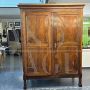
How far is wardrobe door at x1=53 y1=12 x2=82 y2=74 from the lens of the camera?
5453mm

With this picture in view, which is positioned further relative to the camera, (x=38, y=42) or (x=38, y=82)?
(x=38, y=82)

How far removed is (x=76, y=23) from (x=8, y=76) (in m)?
2.73

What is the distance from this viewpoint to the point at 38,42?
5453mm

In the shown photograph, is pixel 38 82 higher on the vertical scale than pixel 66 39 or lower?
lower

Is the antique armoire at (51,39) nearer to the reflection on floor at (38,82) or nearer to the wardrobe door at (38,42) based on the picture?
the wardrobe door at (38,42)

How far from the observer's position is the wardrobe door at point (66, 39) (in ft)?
17.9

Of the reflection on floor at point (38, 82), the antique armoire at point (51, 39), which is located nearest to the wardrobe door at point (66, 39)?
the antique armoire at point (51, 39)

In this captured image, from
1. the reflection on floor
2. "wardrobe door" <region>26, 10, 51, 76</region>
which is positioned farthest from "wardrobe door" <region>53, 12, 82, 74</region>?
the reflection on floor

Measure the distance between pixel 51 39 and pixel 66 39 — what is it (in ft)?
1.23

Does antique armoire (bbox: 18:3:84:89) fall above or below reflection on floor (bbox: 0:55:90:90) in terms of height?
above

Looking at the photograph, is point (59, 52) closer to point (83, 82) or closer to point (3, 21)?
point (83, 82)

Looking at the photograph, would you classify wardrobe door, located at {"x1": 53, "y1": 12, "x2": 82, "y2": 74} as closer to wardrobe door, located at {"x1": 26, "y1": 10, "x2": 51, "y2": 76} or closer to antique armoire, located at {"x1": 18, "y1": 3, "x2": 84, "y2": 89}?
antique armoire, located at {"x1": 18, "y1": 3, "x2": 84, "y2": 89}

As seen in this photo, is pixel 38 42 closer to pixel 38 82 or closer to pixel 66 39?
pixel 66 39

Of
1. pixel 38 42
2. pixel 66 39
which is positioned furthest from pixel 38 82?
pixel 66 39
